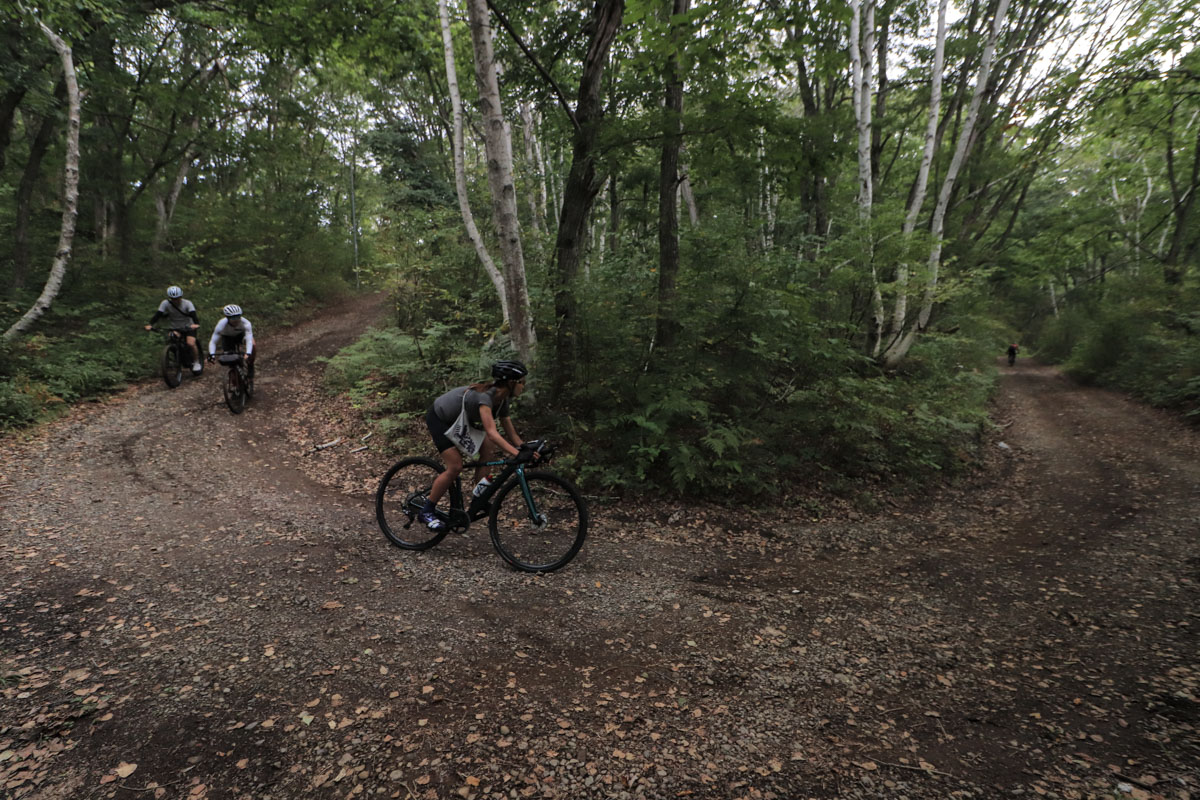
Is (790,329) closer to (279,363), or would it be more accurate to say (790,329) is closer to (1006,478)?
(1006,478)

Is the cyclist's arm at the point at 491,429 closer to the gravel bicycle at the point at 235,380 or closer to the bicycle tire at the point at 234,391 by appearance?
the gravel bicycle at the point at 235,380

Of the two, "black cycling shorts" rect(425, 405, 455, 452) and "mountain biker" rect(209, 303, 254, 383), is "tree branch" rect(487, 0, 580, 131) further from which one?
"mountain biker" rect(209, 303, 254, 383)

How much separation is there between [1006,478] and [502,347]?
919 cm

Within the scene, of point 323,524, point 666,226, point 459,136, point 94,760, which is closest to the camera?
point 94,760

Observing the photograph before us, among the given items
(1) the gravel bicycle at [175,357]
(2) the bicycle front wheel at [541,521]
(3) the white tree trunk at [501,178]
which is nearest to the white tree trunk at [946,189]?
(3) the white tree trunk at [501,178]

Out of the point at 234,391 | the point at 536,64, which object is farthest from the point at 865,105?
the point at 234,391

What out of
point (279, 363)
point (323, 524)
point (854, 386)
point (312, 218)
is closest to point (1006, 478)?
point (854, 386)

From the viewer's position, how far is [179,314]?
10.2 metres

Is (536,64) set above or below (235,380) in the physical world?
above

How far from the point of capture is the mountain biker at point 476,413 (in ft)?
14.9

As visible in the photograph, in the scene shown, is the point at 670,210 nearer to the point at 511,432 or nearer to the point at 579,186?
the point at 579,186

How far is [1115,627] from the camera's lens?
4078mm

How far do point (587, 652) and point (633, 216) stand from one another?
9.16 meters

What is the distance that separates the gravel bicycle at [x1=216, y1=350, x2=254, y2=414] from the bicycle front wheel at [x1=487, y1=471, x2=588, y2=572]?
721cm
